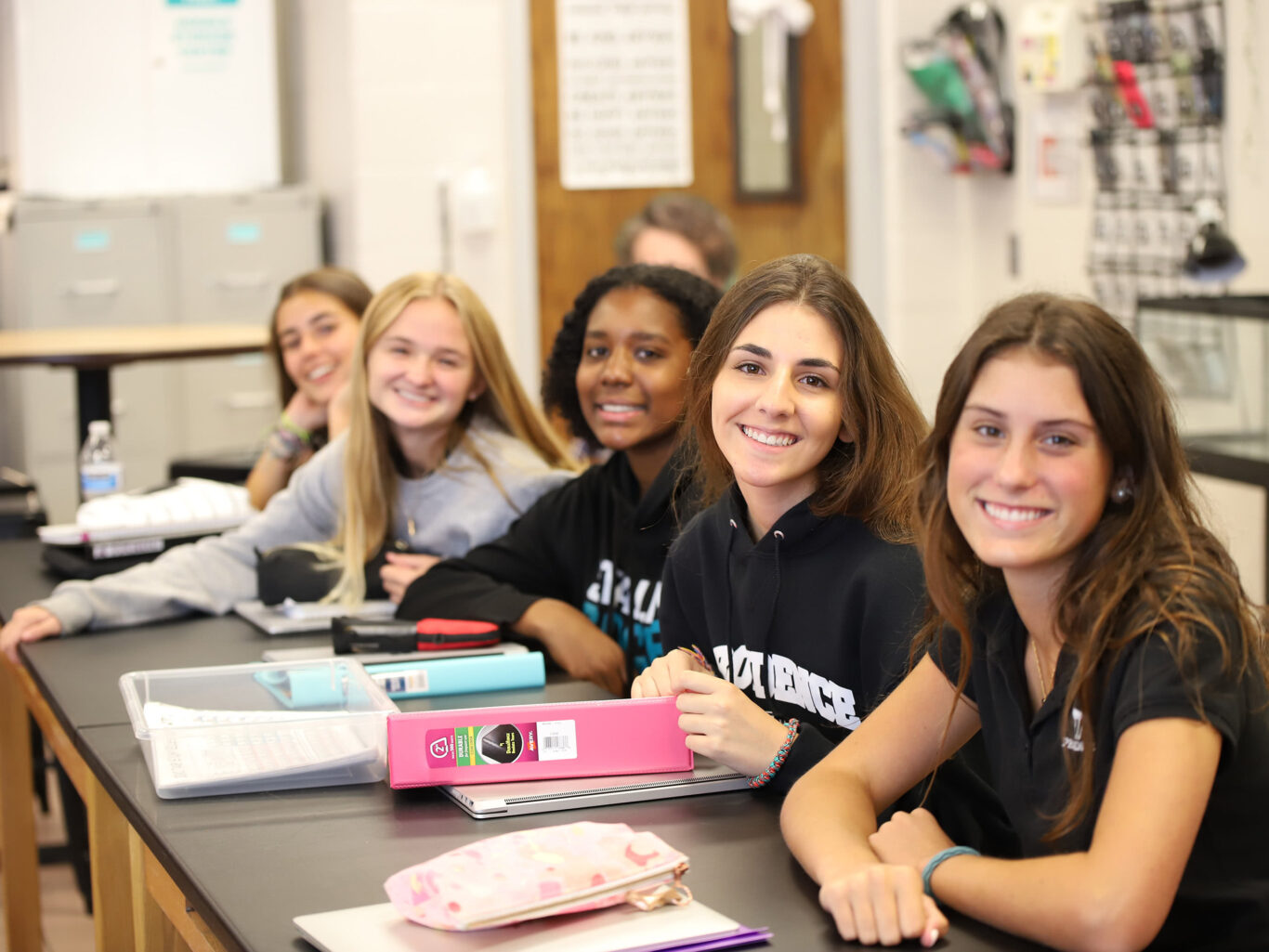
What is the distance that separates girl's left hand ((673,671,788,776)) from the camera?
52.6 inches

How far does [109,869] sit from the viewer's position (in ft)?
5.68

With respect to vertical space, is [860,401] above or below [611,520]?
above

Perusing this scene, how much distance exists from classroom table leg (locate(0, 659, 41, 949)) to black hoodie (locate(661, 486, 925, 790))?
1440 mm

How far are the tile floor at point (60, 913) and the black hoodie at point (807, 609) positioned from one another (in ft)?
5.27

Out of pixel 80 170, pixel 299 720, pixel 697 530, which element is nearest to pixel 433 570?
pixel 697 530

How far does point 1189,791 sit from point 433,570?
126 cm

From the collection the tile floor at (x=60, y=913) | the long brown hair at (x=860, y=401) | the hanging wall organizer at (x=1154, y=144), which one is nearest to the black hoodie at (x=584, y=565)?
the long brown hair at (x=860, y=401)

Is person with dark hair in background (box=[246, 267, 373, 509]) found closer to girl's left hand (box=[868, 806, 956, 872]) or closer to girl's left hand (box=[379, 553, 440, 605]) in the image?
girl's left hand (box=[379, 553, 440, 605])

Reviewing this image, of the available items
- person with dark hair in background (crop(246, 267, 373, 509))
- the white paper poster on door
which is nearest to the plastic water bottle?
person with dark hair in background (crop(246, 267, 373, 509))

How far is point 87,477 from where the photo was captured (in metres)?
3.04

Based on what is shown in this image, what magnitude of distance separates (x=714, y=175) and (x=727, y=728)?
12.3ft

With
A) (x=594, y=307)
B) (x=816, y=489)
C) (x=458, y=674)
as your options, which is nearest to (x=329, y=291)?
(x=594, y=307)

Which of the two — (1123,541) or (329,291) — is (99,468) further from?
(1123,541)

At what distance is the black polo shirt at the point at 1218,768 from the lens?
1.06m
